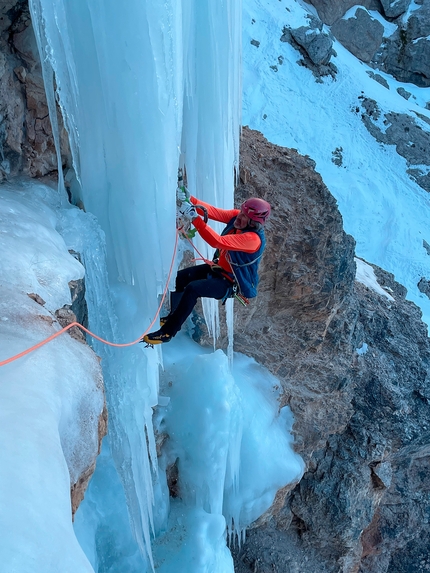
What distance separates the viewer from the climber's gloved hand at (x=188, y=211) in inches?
144

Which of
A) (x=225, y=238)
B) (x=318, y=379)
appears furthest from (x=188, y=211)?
(x=318, y=379)

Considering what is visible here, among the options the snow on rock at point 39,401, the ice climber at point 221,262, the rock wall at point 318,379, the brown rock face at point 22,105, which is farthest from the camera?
the rock wall at point 318,379

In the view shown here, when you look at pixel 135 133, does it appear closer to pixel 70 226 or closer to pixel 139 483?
pixel 70 226

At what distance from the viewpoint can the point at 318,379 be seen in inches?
238

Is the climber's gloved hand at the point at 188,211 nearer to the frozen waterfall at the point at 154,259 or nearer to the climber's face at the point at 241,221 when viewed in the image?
the frozen waterfall at the point at 154,259

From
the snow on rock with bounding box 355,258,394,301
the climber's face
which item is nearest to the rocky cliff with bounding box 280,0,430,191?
the snow on rock with bounding box 355,258,394,301

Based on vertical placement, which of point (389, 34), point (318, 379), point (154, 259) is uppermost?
point (389, 34)

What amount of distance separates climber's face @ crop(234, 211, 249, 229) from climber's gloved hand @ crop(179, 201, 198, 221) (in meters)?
0.40

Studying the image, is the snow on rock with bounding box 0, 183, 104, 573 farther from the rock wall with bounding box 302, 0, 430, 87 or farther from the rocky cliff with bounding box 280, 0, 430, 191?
the rock wall with bounding box 302, 0, 430, 87

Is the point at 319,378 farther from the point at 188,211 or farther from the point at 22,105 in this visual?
the point at 22,105

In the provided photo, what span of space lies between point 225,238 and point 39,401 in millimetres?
2199

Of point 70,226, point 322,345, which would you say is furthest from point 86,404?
point 322,345

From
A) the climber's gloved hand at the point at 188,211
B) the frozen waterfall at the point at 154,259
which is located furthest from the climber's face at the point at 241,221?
the frozen waterfall at the point at 154,259

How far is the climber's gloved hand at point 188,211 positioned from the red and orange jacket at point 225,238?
0.06 m
